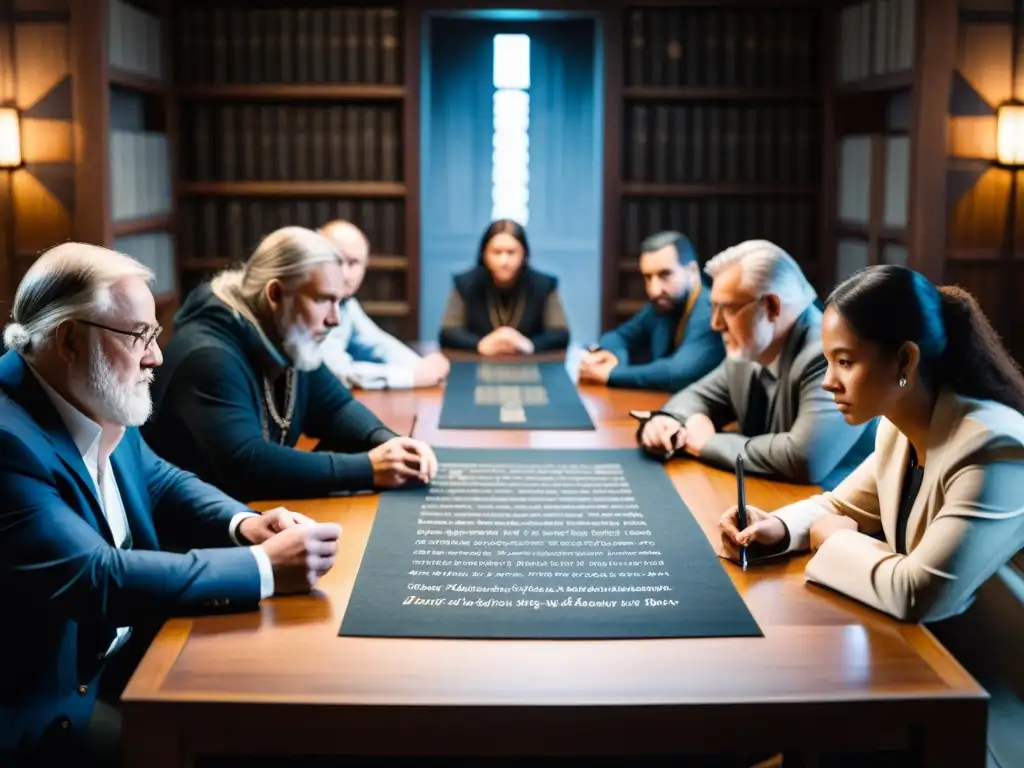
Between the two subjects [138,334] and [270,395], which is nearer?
[138,334]

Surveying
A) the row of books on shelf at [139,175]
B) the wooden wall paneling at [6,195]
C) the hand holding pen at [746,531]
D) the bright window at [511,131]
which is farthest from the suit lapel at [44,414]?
the bright window at [511,131]

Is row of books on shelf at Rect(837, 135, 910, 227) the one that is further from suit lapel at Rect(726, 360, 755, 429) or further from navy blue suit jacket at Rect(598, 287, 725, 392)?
suit lapel at Rect(726, 360, 755, 429)

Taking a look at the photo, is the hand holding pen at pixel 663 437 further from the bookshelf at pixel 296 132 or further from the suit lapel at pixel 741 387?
the bookshelf at pixel 296 132

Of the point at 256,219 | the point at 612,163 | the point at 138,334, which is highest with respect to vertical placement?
the point at 612,163

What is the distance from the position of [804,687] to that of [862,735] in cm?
9

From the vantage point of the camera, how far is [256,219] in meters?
5.84

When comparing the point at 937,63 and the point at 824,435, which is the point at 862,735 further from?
the point at 937,63

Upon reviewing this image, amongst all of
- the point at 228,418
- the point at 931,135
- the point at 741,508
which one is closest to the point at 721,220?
the point at 931,135

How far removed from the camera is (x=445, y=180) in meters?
7.24

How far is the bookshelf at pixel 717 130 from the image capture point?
222 inches

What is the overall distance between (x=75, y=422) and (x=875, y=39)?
4.05 metres

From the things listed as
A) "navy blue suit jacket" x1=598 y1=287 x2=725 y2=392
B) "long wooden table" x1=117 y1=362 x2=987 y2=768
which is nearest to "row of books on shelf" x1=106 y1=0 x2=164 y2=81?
"navy blue suit jacket" x1=598 y1=287 x2=725 y2=392

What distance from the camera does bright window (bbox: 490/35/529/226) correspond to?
7.05m

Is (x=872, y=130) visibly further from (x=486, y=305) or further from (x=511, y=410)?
(x=511, y=410)
